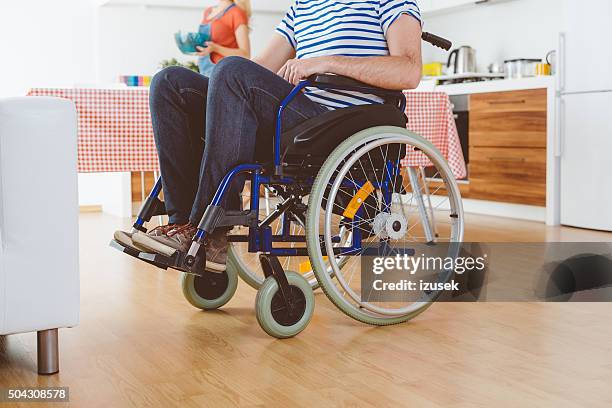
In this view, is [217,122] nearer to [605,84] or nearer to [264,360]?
[264,360]

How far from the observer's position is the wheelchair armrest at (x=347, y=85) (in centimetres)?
195

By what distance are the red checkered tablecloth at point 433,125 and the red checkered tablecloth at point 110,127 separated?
3.62 feet

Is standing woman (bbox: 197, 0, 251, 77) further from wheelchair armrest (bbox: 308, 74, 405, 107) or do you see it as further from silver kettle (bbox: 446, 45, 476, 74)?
wheelchair armrest (bbox: 308, 74, 405, 107)

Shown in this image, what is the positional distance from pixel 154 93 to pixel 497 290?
1.23 metres

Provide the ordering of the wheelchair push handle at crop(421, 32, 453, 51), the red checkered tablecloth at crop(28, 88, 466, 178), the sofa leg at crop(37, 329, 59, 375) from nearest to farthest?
the sofa leg at crop(37, 329, 59, 375), the wheelchair push handle at crop(421, 32, 453, 51), the red checkered tablecloth at crop(28, 88, 466, 178)

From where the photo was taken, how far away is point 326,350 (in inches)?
73.5

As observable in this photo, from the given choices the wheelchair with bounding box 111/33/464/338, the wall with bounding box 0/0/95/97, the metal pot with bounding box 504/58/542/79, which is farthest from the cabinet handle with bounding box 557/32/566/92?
the wall with bounding box 0/0/95/97

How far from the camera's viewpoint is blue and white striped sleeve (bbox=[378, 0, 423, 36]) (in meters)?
2.05

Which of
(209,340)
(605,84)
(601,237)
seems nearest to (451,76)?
(605,84)

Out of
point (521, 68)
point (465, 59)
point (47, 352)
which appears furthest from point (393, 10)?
point (465, 59)

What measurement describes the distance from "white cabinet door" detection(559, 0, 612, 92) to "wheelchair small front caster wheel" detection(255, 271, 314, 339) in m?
2.80

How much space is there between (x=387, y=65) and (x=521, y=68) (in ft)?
11.0

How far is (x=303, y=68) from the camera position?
6.58ft

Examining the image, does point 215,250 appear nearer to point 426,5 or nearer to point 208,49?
point 208,49
